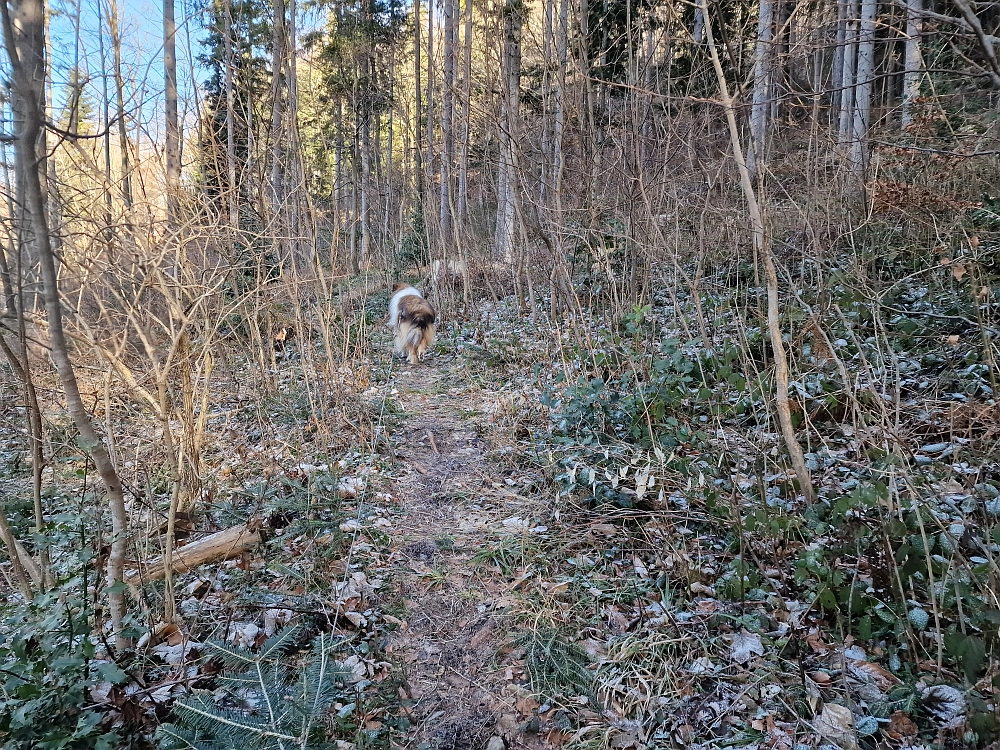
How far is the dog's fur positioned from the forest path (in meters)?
2.89

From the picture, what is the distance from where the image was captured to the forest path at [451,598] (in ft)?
8.09

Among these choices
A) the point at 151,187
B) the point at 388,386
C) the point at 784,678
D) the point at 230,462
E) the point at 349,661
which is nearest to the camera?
the point at 784,678

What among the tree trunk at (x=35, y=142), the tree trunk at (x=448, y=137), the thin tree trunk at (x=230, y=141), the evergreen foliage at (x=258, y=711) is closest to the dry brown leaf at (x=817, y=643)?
the evergreen foliage at (x=258, y=711)

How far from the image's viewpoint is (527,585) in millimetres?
3289

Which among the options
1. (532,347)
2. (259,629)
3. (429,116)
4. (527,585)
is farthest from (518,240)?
(429,116)

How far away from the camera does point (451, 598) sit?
3.28m

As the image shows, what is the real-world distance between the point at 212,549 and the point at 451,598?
1578 mm

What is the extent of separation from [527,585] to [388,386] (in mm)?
4365

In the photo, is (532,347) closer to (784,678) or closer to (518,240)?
(518,240)

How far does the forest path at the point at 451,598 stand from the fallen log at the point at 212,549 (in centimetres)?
95

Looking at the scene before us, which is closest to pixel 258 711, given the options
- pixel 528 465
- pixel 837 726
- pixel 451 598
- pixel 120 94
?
pixel 451 598

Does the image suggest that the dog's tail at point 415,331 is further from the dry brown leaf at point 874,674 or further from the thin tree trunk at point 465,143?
the dry brown leaf at point 874,674

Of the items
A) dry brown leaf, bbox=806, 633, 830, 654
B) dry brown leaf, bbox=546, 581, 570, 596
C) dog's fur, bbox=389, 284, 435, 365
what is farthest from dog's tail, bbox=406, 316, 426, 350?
dry brown leaf, bbox=806, 633, 830, 654

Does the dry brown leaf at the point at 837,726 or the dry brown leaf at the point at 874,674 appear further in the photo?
the dry brown leaf at the point at 874,674
